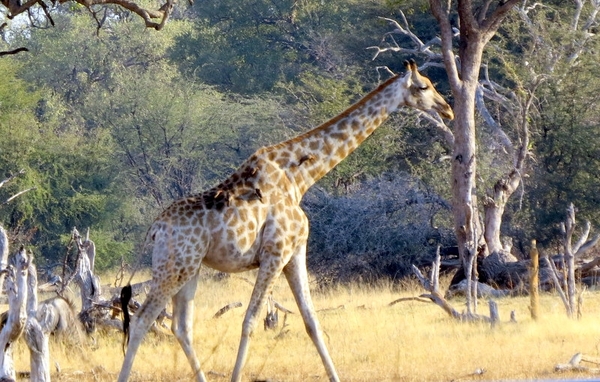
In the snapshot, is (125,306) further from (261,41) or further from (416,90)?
(261,41)

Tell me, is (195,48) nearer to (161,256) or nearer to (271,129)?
(271,129)

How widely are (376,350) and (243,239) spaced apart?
2.07m

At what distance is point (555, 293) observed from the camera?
43.6ft

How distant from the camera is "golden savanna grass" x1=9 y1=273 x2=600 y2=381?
8008 mm

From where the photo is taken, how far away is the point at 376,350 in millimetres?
8945

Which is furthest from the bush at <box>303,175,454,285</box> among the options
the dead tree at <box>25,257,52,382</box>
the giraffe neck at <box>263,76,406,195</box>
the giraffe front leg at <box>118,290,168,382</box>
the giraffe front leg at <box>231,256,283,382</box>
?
the dead tree at <box>25,257,52,382</box>

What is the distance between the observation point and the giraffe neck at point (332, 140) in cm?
790

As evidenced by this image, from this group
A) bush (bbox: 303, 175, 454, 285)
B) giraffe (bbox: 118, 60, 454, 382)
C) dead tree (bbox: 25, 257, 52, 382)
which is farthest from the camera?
bush (bbox: 303, 175, 454, 285)

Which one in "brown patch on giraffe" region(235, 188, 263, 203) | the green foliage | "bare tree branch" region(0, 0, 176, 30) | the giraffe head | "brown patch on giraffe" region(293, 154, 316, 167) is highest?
the green foliage

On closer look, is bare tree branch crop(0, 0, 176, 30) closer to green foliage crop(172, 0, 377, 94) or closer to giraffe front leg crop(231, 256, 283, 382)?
giraffe front leg crop(231, 256, 283, 382)

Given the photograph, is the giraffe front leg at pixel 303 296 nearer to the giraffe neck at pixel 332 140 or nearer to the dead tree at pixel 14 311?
the giraffe neck at pixel 332 140

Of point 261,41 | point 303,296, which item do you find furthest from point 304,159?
point 261,41

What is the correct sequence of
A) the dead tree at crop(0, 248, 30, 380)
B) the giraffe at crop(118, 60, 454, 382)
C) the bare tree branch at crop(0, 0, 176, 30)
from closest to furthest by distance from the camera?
the dead tree at crop(0, 248, 30, 380), the giraffe at crop(118, 60, 454, 382), the bare tree branch at crop(0, 0, 176, 30)

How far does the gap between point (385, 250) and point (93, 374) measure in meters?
8.87
